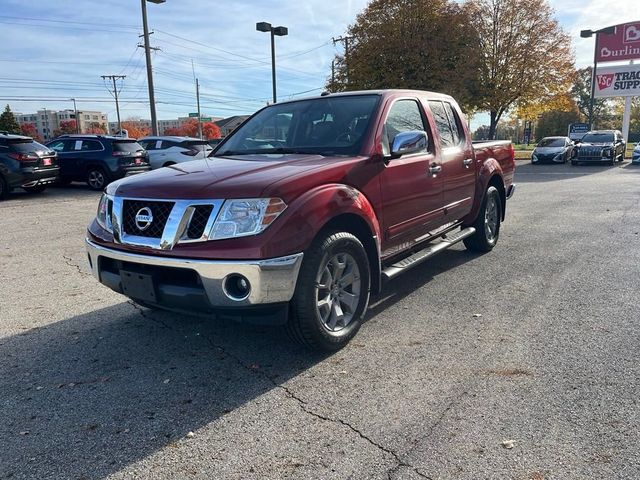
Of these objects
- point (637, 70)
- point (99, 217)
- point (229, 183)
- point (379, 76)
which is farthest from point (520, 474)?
point (637, 70)

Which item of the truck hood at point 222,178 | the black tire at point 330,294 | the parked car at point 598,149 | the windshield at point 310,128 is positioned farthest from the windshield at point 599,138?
the black tire at point 330,294

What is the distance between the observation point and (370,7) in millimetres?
27953

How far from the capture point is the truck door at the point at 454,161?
5203 mm

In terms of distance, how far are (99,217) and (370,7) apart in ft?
91.2

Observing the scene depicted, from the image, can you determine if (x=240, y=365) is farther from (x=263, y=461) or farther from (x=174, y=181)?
(x=174, y=181)

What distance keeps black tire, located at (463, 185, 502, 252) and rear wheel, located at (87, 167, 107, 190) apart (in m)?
12.1

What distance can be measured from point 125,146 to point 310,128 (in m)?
12.2

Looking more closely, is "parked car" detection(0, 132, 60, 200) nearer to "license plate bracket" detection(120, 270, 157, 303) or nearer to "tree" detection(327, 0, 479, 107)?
"license plate bracket" detection(120, 270, 157, 303)

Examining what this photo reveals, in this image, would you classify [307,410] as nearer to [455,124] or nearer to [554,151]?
[455,124]

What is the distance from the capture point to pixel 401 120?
15.0 ft

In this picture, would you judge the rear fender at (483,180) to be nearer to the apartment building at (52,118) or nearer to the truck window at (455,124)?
the truck window at (455,124)

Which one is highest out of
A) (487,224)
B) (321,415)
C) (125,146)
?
(125,146)

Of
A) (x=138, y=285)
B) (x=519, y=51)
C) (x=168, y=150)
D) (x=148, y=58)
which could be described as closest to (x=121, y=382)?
(x=138, y=285)

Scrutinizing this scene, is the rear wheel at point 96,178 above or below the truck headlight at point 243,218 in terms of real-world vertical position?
below
